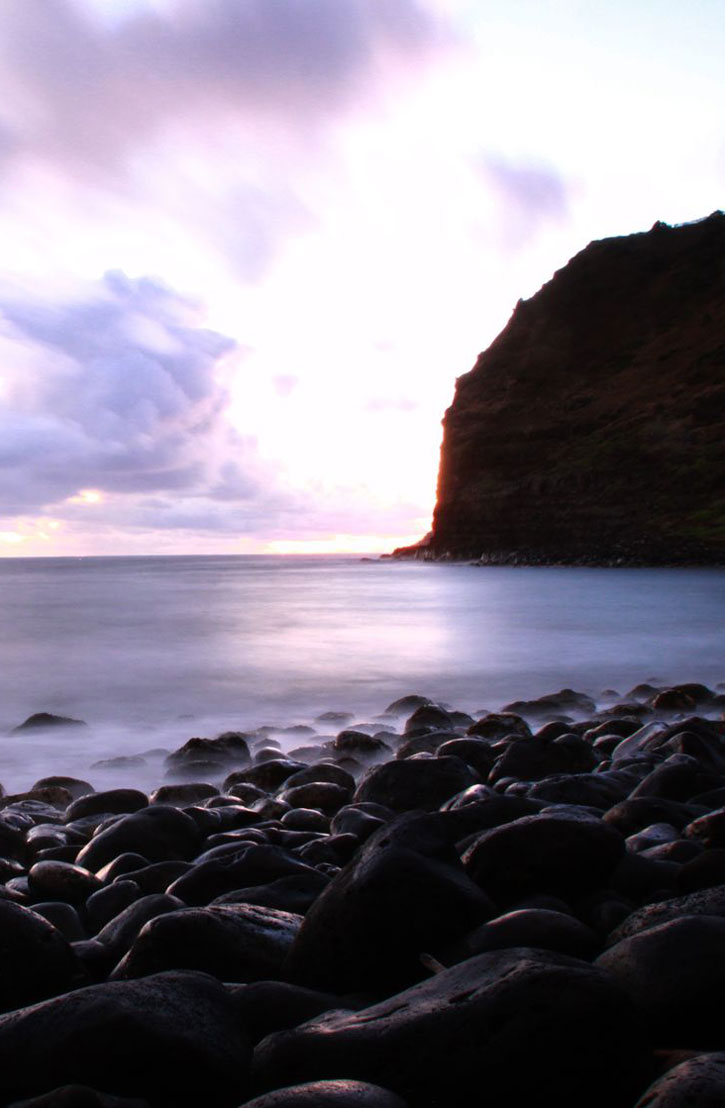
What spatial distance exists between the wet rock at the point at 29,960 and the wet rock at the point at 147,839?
1420mm

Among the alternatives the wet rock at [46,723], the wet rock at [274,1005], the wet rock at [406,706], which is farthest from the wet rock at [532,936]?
the wet rock at [46,723]

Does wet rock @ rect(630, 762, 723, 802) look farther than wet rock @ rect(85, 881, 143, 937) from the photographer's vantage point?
Yes

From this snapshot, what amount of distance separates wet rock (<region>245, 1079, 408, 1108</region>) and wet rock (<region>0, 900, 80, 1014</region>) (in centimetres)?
102

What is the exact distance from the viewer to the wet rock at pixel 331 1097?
65.1 inches

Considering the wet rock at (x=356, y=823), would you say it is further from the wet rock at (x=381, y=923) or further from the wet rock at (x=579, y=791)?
the wet rock at (x=381, y=923)

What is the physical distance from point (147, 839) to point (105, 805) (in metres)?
1.23

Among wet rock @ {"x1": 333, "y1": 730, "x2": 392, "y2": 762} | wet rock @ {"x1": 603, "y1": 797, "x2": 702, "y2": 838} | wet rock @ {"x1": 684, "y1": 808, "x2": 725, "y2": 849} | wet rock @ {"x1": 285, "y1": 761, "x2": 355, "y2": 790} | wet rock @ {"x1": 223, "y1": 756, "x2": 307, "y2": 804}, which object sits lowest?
wet rock @ {"x1": 333, "y1": 730, "x2": 392, "y2": 762}

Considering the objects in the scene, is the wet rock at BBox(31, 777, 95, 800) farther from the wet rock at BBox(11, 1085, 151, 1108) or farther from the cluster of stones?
the wet rock at BBox(11, 1085, 151, 1108)

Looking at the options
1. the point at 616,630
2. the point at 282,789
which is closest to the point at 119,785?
the point at 282,789

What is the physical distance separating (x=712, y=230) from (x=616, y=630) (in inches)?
2591

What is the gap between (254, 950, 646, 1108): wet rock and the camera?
1.80 meters

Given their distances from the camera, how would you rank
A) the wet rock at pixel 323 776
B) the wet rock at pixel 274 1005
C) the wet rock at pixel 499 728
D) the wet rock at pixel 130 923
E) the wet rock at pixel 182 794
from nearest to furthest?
the wet rock at pixel 274 1005
the wet rock at pixel 130 923
the wet rock at pixel 323 776
the wet rock at pixel 182 794
the wet rock at pixel 499 728

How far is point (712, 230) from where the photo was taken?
75.1m

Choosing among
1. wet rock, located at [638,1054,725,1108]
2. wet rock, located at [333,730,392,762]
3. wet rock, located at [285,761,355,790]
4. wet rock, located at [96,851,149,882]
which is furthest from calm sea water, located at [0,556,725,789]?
wet rock, located at [638,1054,725,1108]
